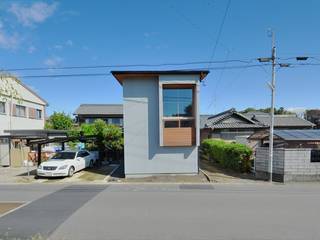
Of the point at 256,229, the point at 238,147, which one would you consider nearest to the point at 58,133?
the point at 238,147

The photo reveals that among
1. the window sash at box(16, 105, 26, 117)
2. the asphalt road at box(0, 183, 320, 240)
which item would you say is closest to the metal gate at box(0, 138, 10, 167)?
the window sash at box(16, 105, 26, 117)

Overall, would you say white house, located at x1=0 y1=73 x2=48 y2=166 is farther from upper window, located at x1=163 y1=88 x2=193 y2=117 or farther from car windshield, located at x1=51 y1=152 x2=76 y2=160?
upper window, located at x1=163 y1=88 x2=193 y2=117

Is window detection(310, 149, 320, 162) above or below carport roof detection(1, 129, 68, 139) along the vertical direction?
below

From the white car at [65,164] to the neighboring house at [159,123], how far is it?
11.4 feet

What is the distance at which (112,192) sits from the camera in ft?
40.9

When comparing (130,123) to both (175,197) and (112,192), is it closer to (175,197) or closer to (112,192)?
(112,192)

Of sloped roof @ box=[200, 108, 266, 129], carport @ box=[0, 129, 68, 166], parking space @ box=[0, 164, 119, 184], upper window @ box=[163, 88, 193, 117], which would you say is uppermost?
upper window @ box=[163, 88, 193, 117]

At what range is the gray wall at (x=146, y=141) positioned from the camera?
17.3m

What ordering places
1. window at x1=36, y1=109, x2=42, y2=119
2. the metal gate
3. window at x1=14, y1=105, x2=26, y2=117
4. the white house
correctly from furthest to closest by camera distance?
window at x1=36, y1=109, x2=42, y2=119 < window at x1=14, y1=105, x2=26, y2=117 < the white house < the metal gate

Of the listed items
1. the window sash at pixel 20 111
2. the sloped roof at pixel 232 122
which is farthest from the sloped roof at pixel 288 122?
the window sash at pixel 20 111

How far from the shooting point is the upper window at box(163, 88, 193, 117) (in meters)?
17.6

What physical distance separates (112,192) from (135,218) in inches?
181

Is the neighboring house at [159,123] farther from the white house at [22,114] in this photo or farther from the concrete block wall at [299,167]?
the white house at [22,114]

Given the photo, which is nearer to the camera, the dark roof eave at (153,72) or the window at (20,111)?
the dark roof eave at (153,72)
